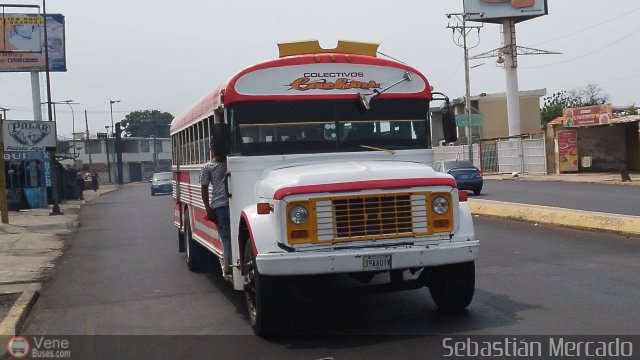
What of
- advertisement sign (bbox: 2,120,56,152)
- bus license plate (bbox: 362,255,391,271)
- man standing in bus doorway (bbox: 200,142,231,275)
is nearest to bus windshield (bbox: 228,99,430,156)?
man standing in bus doorway (bbox: 200,142,231,275)

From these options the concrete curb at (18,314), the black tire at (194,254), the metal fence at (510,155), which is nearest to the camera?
the concrete curb at (18,314)

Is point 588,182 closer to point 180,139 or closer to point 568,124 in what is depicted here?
point 568,124

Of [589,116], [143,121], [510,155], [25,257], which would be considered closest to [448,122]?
[25,257]

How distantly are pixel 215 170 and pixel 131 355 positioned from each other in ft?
7.69

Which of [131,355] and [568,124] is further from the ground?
[568,124]

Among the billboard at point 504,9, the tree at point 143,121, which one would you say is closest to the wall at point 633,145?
the billboard at point 504,9

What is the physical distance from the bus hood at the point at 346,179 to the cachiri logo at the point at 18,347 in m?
2.75

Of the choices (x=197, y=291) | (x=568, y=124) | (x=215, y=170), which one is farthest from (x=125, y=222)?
(x=568, y=124)

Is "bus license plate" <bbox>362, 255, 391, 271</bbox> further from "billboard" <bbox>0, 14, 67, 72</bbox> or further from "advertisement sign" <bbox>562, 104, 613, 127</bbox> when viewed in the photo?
"billboard" <bbox>0, 14, 67, 72</bbox>

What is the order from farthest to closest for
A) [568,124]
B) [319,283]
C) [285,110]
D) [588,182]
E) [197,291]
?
[568,124]
[588,182]
[197,291]
[285,110]
[319,283]

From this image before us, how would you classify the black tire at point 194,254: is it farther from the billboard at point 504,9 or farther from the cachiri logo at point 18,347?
the billboard at point 504,9

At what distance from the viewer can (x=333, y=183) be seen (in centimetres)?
693

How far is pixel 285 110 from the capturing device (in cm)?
813

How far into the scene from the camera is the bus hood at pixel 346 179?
6891 millimetres
